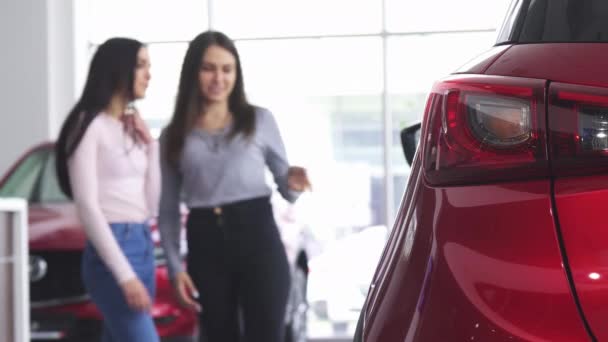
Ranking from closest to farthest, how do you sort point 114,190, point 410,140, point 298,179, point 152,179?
point 410,140, point 114,190, point 152,179, point 298,179

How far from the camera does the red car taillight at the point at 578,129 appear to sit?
50.1 inches

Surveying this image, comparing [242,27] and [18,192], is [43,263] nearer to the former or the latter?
[18,192]

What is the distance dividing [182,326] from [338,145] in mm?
5013

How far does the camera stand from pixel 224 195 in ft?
11.5

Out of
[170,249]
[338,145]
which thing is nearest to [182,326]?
[170,249]

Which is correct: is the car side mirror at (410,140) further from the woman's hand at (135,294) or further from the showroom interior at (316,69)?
the showroom interior at (316,69)

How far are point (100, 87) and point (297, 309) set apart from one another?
7.85 ft

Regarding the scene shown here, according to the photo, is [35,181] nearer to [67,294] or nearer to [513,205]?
[67,294]

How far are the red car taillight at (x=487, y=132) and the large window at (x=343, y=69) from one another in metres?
8.04

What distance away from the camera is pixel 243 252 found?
3.49 meters

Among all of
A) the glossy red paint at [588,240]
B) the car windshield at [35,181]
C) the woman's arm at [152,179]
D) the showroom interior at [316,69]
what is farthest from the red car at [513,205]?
the showroom interior at [316,69]

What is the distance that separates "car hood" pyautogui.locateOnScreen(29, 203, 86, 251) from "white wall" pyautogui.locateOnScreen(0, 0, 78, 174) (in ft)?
16.0

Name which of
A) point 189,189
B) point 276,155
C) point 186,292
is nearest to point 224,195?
point 189,189

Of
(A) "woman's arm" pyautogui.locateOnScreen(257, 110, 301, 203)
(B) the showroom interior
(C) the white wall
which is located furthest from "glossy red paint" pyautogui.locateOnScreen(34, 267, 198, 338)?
(C) the white wall
